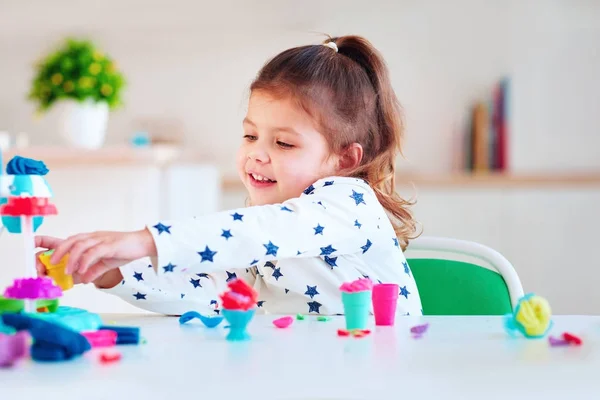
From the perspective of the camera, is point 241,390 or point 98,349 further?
point 98,349

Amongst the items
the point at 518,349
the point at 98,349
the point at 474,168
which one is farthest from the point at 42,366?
the point at 474,168

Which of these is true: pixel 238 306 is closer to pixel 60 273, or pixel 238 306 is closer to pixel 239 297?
pixel 239 297

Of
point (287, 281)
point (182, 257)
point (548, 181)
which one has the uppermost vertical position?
point (182, 257)

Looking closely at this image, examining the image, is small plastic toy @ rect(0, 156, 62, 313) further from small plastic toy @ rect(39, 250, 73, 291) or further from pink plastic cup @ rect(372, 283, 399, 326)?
pink plastic cup @ rect(372, 283, 399, 326)

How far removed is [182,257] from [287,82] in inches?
19.9

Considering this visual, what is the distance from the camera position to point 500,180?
125 inches

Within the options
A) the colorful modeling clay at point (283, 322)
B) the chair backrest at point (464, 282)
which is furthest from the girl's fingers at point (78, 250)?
the chair backrest at point (464, 282)

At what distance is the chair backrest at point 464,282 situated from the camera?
1269 mm

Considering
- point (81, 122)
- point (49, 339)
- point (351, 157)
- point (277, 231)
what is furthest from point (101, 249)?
point (81, 122)

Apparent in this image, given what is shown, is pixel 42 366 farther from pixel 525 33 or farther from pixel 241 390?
pixel 525 33

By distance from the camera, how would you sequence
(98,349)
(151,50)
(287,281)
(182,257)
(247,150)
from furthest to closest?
(151,50), (247,150), (287,281), (182,257), (98,349)

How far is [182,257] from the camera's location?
2.79 ft

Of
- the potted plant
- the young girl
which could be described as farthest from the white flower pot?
the young girl

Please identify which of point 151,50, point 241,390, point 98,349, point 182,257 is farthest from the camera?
point 151,50
